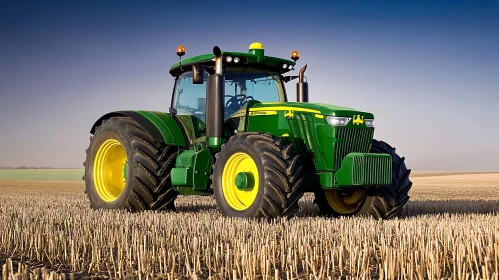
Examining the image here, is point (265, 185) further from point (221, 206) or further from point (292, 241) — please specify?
point (292, 241)

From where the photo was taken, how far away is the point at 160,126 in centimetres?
989

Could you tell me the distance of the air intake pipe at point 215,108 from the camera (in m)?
8.98

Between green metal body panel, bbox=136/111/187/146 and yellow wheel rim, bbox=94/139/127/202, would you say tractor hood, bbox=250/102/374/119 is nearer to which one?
green metal body panel, bbox=136/111/187/146

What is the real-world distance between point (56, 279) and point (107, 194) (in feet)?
23.1

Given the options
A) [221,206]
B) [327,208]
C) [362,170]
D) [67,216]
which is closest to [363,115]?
[362,170]

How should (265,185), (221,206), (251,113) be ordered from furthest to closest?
(251,113) → (221,206) → (265,185)

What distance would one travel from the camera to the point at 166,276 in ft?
16.0

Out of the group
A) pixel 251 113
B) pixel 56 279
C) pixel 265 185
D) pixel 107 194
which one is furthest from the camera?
pixel 107 194

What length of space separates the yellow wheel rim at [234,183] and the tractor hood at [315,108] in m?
0.90

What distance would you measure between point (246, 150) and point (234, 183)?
2.24 feet

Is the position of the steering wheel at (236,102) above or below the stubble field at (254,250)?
above

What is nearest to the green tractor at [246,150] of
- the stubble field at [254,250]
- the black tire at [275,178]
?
the black tire at [275,178]

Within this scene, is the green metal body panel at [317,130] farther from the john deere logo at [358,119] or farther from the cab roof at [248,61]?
the cab roof at [248,61]

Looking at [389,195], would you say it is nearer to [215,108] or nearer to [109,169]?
[215,108]
